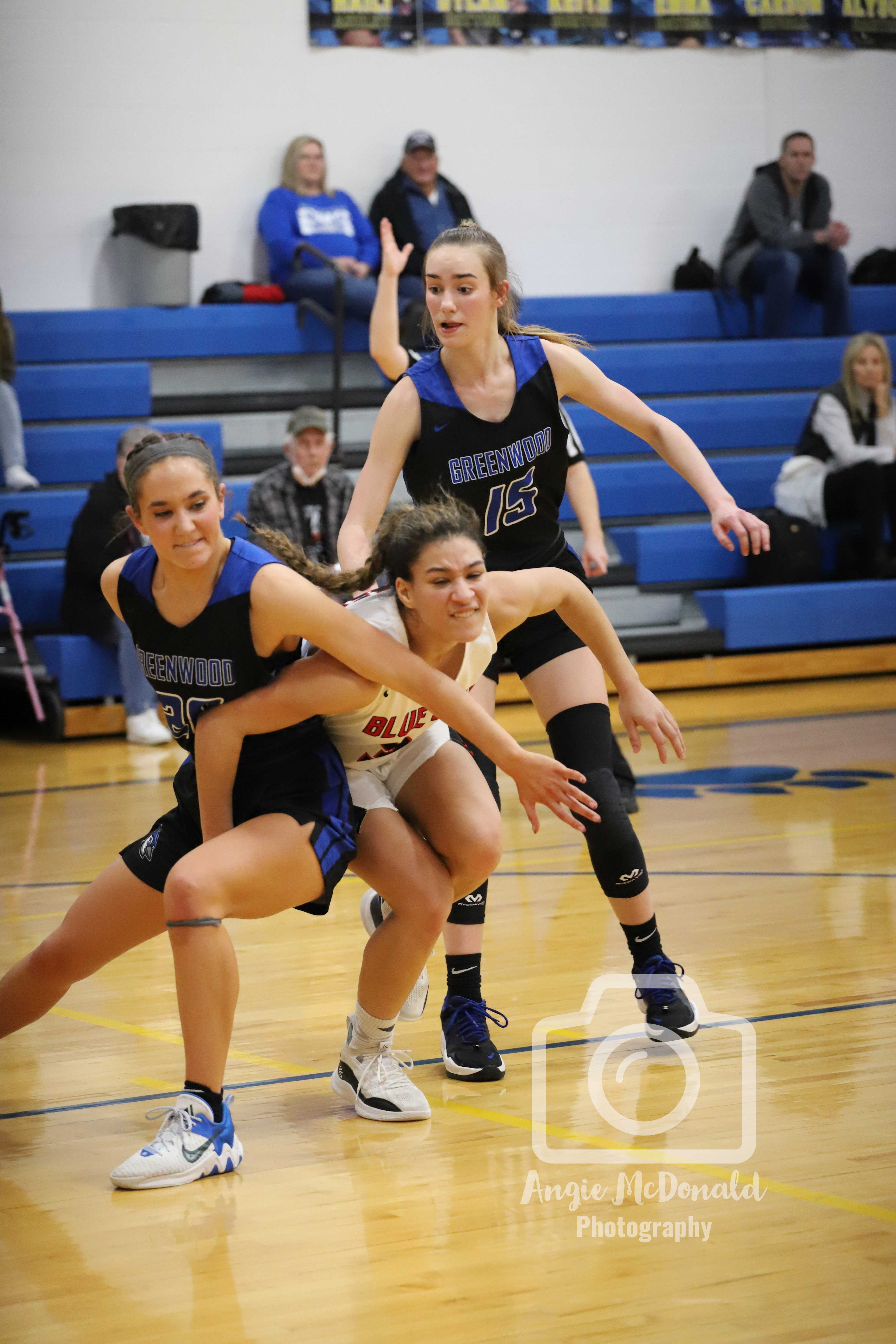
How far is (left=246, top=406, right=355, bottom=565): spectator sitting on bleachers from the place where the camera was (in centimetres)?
692

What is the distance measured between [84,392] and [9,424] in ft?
2.45

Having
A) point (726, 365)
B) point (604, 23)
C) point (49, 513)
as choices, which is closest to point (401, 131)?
point (604, 23)

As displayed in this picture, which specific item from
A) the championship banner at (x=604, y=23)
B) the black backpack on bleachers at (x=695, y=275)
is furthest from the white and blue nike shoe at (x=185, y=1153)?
the black backpack on bleachers at (x=695, y=275)

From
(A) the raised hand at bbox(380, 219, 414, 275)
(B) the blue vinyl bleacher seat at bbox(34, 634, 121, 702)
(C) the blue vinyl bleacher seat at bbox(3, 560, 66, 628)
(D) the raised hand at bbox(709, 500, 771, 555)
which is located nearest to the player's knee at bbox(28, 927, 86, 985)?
(D) the raised hand at bbox(709, 500, 771, 555)

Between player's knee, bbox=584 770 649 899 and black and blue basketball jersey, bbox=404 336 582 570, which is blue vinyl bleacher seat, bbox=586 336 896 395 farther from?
player's knee, bbox=584 770 649 899

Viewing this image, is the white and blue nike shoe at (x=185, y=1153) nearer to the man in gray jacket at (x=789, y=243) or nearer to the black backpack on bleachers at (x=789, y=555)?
the black backpack on bleachers at (x=789, y=555)

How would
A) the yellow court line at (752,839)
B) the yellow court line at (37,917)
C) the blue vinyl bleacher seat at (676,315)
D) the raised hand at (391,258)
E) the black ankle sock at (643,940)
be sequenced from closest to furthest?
1. the black ankle sock at (643,940)
2. the yellow court line at (37,917)
3. the raised hand at (391,258)
4. the yellow court line at (752,839)
5. the blue vinyl bleacher seat at (676,315)

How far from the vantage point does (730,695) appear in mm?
7895

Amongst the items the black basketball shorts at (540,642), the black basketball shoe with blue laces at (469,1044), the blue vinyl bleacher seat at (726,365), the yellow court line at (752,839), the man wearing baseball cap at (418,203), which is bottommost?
the yellow court line at (752,839)

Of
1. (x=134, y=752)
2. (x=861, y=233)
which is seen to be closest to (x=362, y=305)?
(x=134, y=752)

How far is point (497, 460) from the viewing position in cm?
307

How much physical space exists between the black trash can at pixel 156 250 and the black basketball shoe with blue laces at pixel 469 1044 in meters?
6.72

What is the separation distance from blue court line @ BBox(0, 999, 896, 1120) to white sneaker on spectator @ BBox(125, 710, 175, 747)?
418cm

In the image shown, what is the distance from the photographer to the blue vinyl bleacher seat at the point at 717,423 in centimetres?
910
